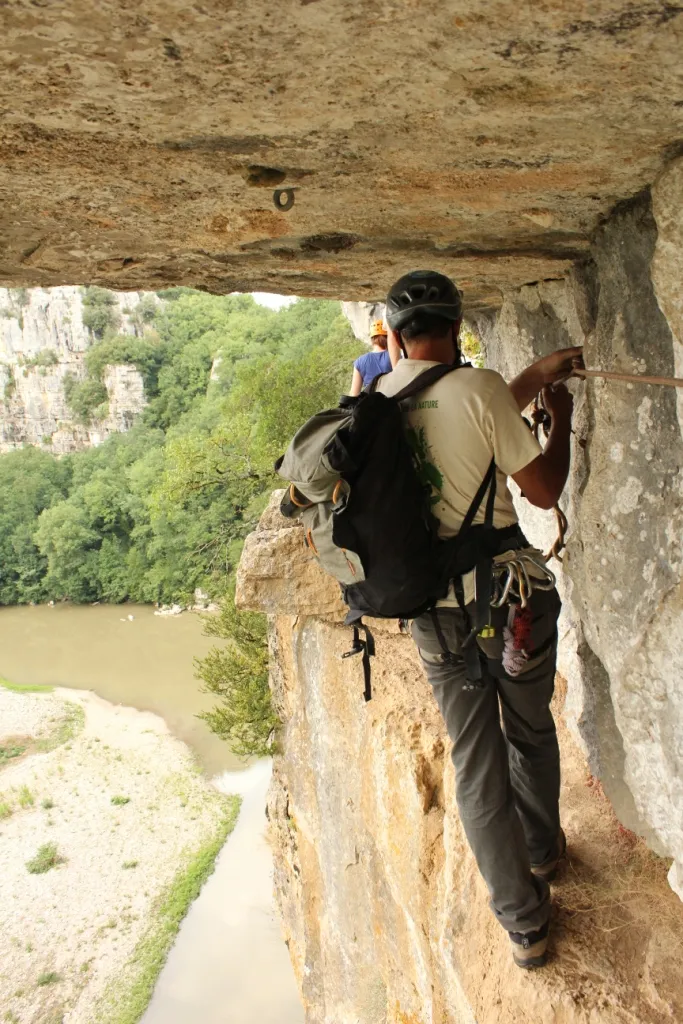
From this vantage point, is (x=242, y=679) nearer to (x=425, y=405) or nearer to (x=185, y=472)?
(x=185, y=472)

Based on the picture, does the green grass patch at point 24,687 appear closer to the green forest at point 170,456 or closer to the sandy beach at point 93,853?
the sandy beach at point 93,853

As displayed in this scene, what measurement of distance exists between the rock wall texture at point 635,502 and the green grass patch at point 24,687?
25.0m

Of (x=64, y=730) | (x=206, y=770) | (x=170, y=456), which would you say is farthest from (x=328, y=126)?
(x=64, y=730)

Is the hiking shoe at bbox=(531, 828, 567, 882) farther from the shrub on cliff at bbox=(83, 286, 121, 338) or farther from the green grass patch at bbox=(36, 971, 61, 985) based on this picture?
the shrub on cliff at bbox=(83, 286, 121, 338)

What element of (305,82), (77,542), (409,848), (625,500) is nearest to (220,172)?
(305,82)

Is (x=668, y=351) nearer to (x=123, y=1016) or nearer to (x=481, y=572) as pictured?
(x=481, y=572)

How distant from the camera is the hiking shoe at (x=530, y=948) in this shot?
2.39m

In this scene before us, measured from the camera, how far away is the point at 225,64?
1.37 m

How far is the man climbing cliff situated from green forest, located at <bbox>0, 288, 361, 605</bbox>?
37.3 ft

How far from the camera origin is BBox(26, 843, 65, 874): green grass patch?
52.2 ft

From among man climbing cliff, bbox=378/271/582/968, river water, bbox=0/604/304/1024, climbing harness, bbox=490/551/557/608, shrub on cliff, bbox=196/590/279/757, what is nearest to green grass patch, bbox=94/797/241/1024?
river water, bbox=0/604/304/1024

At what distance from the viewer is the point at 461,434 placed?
205cm

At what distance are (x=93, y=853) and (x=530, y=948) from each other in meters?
16.4

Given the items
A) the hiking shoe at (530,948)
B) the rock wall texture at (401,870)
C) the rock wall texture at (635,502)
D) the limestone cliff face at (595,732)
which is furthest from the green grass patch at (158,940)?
the rock wall texture at (635,502)
